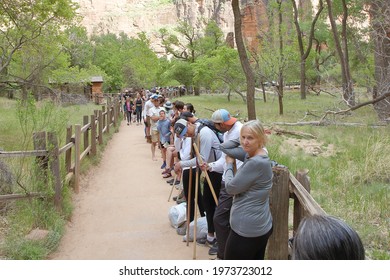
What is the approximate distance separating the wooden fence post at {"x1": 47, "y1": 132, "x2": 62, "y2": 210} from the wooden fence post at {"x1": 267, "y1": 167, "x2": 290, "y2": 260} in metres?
3.44

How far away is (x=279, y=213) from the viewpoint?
12.8 ft

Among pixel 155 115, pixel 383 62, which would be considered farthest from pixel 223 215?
pixel 383 62

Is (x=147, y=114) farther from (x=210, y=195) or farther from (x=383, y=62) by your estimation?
(x=383, y=62)

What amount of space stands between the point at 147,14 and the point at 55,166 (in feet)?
394

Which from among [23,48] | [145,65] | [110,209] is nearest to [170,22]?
[145,65]

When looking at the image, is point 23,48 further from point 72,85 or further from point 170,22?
point 170,22

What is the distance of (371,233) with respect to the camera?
5.05m

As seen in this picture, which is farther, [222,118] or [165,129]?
[165,129]

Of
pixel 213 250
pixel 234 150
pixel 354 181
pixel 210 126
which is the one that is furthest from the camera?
pixel 354 181

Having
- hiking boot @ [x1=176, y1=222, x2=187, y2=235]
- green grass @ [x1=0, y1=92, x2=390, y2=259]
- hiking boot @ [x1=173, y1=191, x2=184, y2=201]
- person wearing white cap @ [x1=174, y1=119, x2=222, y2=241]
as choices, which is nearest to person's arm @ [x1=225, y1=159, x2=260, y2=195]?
person wearing white cap @ [x1=174, y1=119, x2=222, y2=241]

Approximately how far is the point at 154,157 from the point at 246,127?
858cm

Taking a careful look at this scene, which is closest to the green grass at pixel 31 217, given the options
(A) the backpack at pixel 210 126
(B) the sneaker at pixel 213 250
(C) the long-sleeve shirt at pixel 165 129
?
(B) the sneaker at pixel 213 250

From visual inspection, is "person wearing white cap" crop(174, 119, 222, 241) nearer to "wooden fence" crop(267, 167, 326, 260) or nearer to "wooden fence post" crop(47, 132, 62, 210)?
"wooden fence" crop(267, 167, 326, 260)
